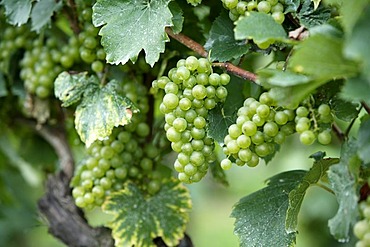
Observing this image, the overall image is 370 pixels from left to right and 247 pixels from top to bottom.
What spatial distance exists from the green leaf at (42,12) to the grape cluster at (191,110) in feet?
1.12

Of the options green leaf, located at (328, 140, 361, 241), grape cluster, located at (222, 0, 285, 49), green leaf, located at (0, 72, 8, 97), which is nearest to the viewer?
green leaf, located at (328, 140, 361, 241)

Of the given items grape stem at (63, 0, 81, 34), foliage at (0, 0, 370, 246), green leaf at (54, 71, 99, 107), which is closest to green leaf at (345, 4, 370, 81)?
foliage at (0, 0, 370, 246)

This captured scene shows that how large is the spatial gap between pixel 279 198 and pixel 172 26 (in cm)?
30

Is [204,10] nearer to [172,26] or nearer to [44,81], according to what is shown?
[172,26]

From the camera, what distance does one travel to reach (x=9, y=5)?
1022mm

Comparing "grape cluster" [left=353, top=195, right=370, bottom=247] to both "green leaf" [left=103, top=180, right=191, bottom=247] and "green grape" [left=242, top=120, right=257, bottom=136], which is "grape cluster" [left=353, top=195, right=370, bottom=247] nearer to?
"green grape" [left=242, top=120, right=257, bottom=136]

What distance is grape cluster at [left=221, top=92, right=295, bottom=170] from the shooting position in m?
0.75

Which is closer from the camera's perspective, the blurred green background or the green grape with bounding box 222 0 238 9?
the green grape with bounding box 222 0 238 9

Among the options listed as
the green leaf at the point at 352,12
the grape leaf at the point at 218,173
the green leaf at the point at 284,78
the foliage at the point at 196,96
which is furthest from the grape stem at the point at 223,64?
the grape leaf at the point at 218,173

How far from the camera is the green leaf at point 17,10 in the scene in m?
1.00

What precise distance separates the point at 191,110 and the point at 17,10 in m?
0.40

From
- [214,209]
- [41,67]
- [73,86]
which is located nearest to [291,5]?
[73,86]

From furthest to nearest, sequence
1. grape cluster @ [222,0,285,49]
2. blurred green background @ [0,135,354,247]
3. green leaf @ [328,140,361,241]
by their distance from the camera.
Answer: blurred green background @ [0,135,354,247]
grape cluster @ [222,0,285,49]
green leaf @ [328,140,361,241]

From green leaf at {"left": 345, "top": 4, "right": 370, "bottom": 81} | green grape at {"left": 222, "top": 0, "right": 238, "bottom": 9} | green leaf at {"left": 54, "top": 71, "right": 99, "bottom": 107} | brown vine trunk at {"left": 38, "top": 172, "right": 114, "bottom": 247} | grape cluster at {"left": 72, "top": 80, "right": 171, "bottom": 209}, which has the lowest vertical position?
brown vine trunk at {"left": 38, "top": 172, "right": 114, "bottom": 247}
